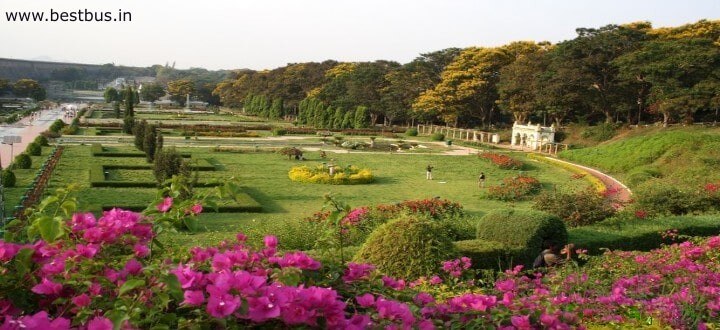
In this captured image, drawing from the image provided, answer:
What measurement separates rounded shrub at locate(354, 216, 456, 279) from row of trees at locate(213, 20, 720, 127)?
30.7m

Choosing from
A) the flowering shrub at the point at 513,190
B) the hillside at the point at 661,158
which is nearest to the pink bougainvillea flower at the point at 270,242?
the flowering shrub at the point at 513,190

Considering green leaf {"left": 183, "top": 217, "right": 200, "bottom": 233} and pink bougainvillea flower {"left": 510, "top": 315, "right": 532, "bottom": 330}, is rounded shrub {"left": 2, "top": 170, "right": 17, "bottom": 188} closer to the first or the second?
green leaf {"left": 183, "top": 217, "right": 200, "bottom": 233}

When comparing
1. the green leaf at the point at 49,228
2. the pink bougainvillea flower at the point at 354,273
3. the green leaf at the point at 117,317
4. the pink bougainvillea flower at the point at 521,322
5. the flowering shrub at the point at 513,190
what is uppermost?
the green leaf at the point at 49,228

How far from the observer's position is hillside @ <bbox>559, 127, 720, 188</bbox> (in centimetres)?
2130

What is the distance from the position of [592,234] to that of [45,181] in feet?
51.9

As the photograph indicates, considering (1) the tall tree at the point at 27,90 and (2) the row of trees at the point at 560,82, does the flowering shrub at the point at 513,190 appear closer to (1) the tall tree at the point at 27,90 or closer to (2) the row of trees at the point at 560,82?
(2) the row of trees at the point at 560,82

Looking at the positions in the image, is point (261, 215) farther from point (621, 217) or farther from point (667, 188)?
point (667, 188)

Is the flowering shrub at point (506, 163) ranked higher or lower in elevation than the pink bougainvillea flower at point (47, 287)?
lower

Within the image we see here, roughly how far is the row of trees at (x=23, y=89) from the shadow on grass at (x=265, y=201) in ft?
295

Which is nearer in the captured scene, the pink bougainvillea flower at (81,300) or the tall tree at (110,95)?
the pink bougainvillea flower at (81,300)

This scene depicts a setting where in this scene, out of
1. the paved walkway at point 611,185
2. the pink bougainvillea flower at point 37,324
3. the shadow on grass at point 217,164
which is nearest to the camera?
the pink bougainvillea flower at point 37,324

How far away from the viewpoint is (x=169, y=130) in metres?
43.7

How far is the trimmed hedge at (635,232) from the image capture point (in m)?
10.4

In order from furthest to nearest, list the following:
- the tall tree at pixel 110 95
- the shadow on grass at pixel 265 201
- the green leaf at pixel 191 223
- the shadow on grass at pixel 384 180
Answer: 1. the tall tree at pixel 110 95
2. the shadow on grass at pixel 384 180
3. the shadow on grass at pixel 265 201
4. the green leaf at pixel 191 223
